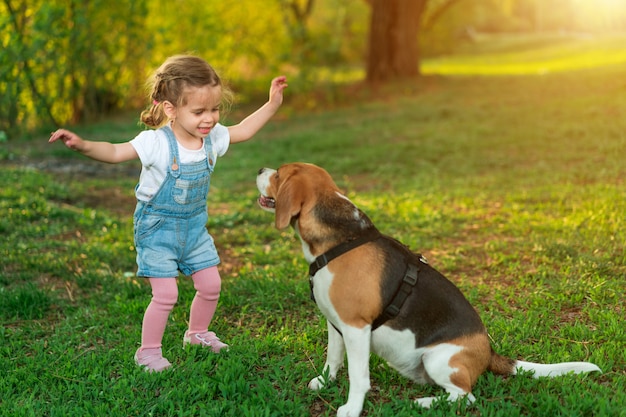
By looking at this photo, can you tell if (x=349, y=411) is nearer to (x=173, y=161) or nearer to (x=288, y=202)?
(x=288, y=202)

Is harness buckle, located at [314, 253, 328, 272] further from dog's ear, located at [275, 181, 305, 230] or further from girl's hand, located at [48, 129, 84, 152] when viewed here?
girl's hand, located at [48, 129, 84, 152]

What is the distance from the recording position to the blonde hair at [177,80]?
4121 millimetres

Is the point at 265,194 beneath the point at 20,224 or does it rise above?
above

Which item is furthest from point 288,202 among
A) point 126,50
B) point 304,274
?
point 126,50

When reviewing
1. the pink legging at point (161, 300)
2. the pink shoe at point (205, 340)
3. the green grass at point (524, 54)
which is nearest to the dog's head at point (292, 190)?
the pink legging at point (161, 300)

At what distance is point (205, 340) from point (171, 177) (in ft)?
3.86

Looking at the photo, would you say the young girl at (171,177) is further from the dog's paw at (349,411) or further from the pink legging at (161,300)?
the dog's paw at (349,411)

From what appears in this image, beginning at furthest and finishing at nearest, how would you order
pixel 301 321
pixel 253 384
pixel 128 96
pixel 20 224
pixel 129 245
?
pixel 128 96, pixel 20 224, pixel 129 245, pixel 301 321, pixel 253 384

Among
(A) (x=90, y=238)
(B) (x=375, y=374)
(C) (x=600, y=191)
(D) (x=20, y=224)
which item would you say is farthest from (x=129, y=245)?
(C) (x=600, y=191)

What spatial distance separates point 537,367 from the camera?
3844mm

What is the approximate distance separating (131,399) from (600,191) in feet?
20.5

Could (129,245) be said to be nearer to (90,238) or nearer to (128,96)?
(90,238)

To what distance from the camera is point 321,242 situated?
12.0 feet

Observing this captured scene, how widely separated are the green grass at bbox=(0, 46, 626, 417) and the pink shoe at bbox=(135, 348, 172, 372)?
0.23ft
